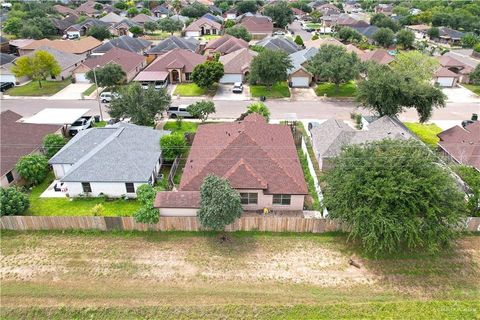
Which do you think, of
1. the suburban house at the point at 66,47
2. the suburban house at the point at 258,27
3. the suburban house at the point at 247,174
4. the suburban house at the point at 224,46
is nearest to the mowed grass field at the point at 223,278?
the suburban house at the point at 247,174

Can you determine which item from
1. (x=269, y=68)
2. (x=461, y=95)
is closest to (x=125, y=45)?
(x=269, y=68)

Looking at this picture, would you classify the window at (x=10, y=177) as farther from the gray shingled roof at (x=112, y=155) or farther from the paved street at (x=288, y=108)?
the paved street at (x=288, y=108)

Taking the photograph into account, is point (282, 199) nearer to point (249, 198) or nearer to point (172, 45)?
point (249, 198)

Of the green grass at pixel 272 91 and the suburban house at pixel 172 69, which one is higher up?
the suburban house at pixel 172 69

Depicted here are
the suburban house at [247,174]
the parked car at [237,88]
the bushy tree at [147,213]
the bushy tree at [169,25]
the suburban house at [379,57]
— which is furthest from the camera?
the bushy tree at [169,25]

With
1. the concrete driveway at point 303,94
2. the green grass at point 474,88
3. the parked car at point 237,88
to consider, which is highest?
the parked car at point 237,88

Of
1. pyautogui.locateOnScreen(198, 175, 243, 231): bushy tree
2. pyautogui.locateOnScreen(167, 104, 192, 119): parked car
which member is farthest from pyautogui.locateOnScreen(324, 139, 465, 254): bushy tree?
pyautogui.locateOnScreen(167, 104, 192, 119): parked car

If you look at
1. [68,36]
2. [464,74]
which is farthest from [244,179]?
[68,36]
